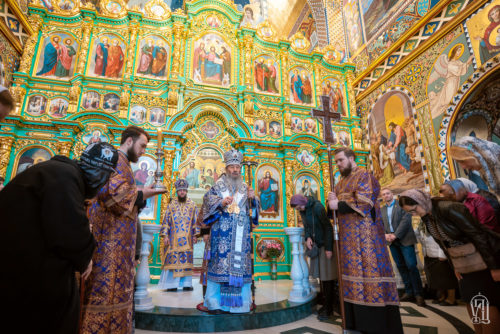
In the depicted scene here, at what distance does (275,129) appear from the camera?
9086mm

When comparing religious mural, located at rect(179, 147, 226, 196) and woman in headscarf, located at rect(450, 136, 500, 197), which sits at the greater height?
religious mural, located at rect(179, 147, 226, 196)

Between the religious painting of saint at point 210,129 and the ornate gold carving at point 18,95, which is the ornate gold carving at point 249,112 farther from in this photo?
the ornate gold carving at point 18,95

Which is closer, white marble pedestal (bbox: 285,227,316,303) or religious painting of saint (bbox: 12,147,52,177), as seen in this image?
white marble pedestal (bbox: 285,227,316,303)

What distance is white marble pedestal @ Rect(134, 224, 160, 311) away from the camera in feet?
Answer: 11.9

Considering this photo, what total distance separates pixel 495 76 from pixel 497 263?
562 cm

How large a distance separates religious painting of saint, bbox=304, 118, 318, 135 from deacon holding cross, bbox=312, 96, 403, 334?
21.3 feet

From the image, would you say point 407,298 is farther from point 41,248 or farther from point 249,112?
point 249,112

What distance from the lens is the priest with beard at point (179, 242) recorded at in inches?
209

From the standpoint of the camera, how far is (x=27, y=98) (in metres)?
7.45

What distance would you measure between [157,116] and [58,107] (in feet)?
8.87

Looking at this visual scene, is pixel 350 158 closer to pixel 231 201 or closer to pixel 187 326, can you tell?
pixel 231 201

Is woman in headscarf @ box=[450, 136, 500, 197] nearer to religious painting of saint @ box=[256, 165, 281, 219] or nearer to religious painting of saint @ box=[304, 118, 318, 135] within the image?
religious painting of saint @ box=[256, 165, 281, 219]

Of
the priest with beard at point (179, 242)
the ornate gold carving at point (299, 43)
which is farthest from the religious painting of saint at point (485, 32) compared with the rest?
the priest with beard at point (179, 242)

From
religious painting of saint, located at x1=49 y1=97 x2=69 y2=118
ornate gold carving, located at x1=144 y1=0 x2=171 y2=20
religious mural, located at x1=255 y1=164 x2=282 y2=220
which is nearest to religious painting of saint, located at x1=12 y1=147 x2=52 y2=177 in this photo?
religious painting of saint, located at x1=49 y1=97 x2=69 y2=118
